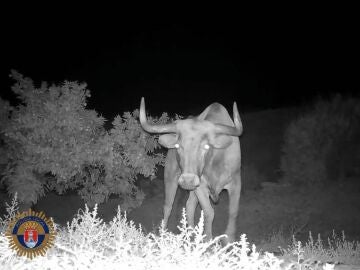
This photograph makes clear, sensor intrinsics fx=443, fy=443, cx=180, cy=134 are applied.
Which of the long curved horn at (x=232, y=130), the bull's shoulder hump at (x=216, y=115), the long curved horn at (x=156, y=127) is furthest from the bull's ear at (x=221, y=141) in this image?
the bull's shoulder hump at (x=216, y=115)

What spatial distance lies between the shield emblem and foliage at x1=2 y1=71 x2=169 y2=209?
11.5ft

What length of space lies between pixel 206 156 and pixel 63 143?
8.70ft

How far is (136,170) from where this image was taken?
898cm

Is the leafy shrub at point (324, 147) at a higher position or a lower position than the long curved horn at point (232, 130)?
higher

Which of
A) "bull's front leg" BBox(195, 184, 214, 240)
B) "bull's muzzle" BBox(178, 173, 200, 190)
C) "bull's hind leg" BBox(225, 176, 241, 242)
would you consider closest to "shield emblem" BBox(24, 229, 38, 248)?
"bull's muzzle" BBox(178, 173, 200, 190)

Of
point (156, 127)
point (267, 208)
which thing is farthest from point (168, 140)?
point (267, 208)

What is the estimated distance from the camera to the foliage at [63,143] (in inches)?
318

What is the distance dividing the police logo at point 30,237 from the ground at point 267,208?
4419 mm

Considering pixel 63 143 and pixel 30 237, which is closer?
pixel 30 237

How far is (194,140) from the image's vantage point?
7141mm

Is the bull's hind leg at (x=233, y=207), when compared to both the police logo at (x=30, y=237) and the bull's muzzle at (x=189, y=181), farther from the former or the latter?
the police logo at (x=30, y=237)

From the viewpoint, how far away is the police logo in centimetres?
413

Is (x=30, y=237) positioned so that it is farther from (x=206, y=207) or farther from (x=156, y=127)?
(x=206, y=207)

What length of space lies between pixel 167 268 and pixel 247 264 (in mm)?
652
